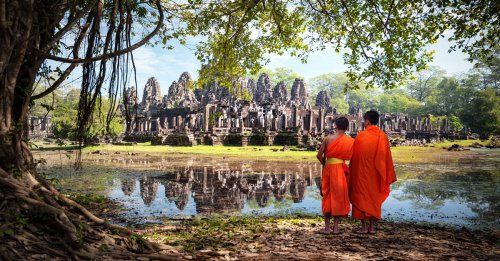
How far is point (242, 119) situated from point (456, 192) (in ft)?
76.9

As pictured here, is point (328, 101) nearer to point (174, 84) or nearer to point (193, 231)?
point (174, 84)

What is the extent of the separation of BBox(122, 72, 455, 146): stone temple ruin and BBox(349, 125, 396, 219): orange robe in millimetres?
3179

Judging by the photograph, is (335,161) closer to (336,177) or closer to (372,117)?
(336,177)

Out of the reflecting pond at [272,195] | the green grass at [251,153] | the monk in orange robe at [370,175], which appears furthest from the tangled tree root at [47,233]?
the green grass at [251,153]

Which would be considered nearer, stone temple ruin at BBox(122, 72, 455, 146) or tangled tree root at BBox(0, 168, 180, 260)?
tangled tree root at BBox(0, 168, 180, 260)

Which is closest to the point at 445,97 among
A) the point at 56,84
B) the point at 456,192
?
the point at 456,192

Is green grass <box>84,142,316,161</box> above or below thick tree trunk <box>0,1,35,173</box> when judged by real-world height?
below

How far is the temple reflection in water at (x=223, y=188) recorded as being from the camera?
6711 mm

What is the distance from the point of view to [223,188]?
332 inches

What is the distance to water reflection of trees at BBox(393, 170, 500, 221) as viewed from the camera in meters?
6.61

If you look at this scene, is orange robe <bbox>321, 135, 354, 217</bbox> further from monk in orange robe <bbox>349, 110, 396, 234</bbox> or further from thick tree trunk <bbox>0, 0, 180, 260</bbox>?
thick tree trunk <bbox>0, 0, 180, 260</bbox>

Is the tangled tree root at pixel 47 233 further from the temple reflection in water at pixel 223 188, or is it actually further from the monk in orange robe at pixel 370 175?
the temple reflection in water at pixel 223 188

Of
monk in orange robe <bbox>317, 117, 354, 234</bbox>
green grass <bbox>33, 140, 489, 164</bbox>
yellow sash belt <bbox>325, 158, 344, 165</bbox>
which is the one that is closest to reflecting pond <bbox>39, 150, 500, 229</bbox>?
monk in orange robe <bbox>317, 117, 354, 234</bbox>

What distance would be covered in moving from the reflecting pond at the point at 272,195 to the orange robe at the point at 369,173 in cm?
138
